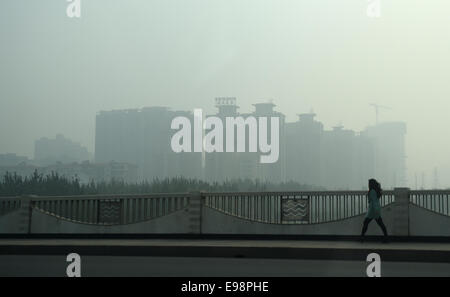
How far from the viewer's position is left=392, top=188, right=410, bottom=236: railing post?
1587 cm

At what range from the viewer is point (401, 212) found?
625 inches

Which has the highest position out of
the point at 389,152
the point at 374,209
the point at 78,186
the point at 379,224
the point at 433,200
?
the point at 389,152

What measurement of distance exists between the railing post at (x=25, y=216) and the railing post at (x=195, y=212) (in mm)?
5310

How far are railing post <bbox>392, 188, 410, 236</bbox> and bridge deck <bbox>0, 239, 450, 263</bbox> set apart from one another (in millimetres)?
560

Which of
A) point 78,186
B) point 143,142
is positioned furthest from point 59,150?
point 78,186

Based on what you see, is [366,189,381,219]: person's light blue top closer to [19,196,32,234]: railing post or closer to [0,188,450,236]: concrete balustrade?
[0,188,450,236]: concrete balustrade

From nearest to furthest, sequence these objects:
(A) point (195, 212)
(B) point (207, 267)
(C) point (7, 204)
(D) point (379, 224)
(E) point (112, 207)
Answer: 1. (B) point (207, 267)
2. (D) point (379, 224)
3. (A) point (195, 212)
4. (E) point (112, 207)
5. (C) point (7, 204)

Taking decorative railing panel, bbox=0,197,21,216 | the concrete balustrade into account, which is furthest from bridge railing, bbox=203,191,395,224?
decorative railing panel, bbox=0,197,21,216

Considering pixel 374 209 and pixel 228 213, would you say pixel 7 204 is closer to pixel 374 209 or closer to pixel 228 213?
pixel 228 213

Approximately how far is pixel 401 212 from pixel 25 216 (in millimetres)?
11237

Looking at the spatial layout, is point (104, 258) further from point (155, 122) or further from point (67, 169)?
point (67, 169)

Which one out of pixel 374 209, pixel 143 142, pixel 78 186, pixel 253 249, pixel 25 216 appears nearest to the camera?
pixel 253 249

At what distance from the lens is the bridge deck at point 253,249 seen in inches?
528

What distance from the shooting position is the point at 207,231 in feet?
57.3
